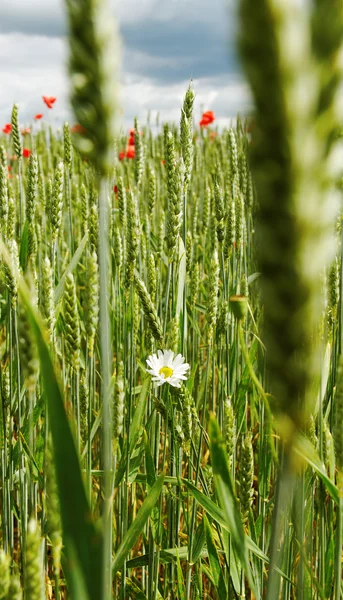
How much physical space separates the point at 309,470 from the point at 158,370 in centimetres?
41

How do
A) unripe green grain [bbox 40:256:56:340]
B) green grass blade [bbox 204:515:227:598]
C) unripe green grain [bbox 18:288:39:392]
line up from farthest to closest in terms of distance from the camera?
1. green grass blade [bbox 204:515:227:598]
2. unripe green grain [bbox 40:256:56:340]
3. unripe green grain [bbox 18:288:39:392]

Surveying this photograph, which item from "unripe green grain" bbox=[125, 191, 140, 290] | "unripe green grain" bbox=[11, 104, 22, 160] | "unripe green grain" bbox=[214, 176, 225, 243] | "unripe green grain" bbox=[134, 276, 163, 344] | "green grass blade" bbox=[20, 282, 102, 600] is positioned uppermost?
"unripe green grain" bbox=[11, 104, 22, 160]

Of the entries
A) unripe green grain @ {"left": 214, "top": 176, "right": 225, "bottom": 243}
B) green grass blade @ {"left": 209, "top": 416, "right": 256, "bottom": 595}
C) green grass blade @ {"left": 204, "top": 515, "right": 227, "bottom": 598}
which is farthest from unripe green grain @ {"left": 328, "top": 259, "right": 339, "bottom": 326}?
green grass blade @ {"left": 209, "top": 416, "right": 256, "bottom": 595}

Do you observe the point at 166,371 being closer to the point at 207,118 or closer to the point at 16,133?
the point at 16,133

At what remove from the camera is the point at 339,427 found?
0.77m

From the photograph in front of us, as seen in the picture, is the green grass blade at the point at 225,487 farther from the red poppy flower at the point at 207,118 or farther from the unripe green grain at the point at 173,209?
the red poppy flower at the point at 207,118

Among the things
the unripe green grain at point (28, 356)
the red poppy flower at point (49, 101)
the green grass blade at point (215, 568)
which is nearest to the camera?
the unripe green grain at point (28, 356)

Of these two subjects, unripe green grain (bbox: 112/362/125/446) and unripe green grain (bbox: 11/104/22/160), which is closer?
unripe green grain (bbox: 112/362/125/446)

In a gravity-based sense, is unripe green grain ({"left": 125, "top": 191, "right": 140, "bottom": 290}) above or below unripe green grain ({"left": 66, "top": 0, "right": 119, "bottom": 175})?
above

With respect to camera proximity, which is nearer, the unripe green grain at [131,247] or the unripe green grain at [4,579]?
the unripe green grain at [4,579]

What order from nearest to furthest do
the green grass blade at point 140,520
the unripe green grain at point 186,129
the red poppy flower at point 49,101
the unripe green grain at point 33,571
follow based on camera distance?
the unripe green grain at point 33,571
the green grass blade at point 140,520
the unripe green grain at point 186,129
the red poppy flower at point 49,101

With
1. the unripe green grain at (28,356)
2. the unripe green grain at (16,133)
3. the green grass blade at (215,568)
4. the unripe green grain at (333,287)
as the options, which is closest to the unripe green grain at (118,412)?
the unripe green grain at (28,356)

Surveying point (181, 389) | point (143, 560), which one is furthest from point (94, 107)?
point (143, 560)

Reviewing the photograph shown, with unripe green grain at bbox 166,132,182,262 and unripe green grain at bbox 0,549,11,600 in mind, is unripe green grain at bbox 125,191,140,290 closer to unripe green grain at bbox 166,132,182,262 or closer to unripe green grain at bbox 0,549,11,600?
unripe green grain at bbox 166,132,182,262
